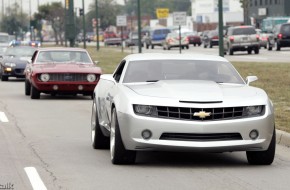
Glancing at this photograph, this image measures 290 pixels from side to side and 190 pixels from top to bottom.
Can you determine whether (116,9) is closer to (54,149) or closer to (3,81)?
(3,81)

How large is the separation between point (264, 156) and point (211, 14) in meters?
147

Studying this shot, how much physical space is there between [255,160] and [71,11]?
1527 inches

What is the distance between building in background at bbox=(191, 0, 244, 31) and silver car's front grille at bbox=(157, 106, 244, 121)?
423 ft

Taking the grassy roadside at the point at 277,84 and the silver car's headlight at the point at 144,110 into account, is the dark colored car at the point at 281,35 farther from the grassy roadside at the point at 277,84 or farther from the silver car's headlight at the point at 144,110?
the silver car's headlight at the point at 144,110

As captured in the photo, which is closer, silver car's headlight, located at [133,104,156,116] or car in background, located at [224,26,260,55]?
silver car's headlight, located at [133,104,156,116]

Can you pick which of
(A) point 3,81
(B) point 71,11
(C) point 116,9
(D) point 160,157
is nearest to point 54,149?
(D) point 160,157

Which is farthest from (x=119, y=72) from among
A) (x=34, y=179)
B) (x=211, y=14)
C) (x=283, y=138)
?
(x=211, y=14)

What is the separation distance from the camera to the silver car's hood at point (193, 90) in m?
11.1

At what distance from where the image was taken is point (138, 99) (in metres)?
11.1

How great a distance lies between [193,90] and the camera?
448 inches

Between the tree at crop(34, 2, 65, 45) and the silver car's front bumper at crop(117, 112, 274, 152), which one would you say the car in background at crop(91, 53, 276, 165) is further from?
the tree at crop(34, 2, 65, 45)

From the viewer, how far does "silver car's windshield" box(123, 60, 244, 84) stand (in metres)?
12.5

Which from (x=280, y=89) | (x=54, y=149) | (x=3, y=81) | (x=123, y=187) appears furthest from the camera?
(x=3, y=81)

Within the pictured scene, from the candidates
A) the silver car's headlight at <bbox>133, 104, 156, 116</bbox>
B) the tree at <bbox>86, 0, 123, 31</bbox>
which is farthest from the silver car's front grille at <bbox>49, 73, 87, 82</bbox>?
the tree at <bbox>86, 0, 123, 31</bbox>
